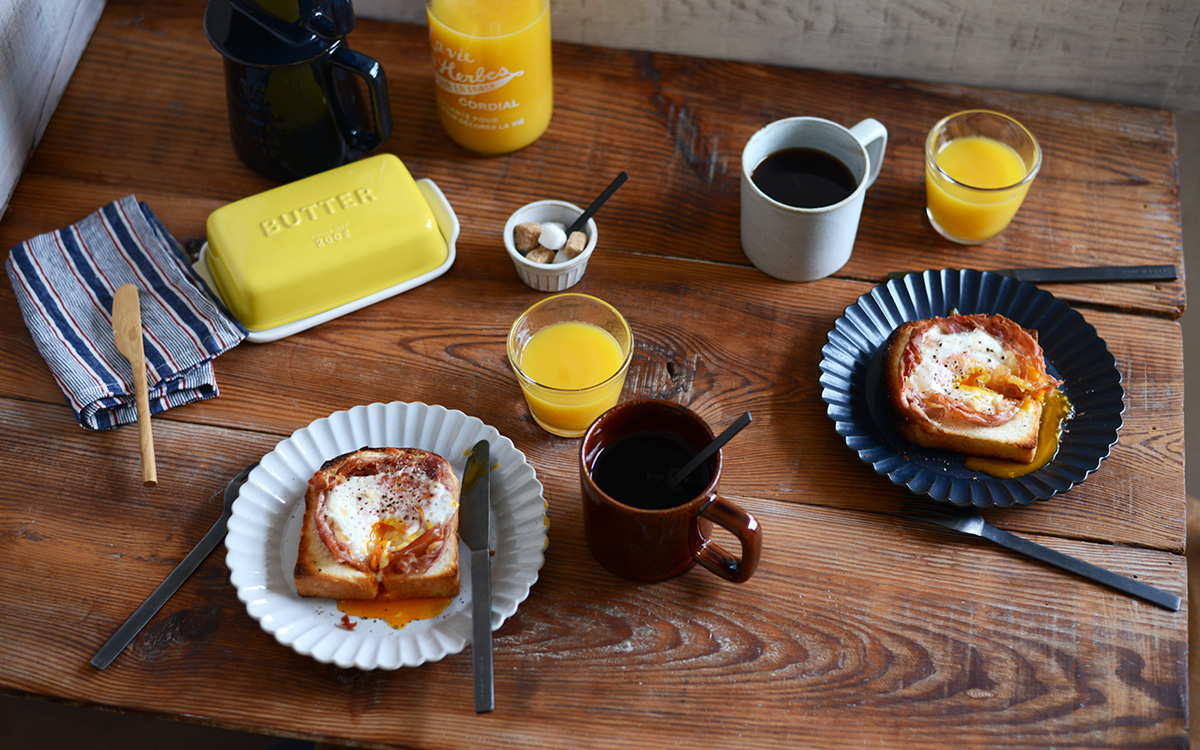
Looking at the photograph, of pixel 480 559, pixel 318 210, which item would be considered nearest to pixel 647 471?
pixel 480 559

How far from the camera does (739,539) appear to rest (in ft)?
3.42

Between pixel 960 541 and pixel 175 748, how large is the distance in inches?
52.4

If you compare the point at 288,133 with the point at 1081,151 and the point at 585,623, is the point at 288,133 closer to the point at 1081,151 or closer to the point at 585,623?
the point at 585,623

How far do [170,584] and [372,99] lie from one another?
74 centimetres

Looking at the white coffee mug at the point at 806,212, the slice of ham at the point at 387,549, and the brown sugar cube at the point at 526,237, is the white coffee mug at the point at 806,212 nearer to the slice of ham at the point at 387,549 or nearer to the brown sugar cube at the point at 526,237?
the brown sugar cube at the point at 526,237

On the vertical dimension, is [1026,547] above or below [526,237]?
below

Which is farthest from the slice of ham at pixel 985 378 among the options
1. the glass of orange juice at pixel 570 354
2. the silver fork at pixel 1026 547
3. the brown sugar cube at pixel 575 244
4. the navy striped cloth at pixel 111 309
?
the navy striped cloth at pixel 111 309

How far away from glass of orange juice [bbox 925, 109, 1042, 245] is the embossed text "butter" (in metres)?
0.86

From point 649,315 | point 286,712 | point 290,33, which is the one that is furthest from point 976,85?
point 286,712

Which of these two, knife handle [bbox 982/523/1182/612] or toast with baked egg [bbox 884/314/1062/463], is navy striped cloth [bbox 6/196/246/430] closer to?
toast with baked egg [bbox 884/314/1062/463]

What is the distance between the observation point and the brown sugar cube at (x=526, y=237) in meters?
1.37

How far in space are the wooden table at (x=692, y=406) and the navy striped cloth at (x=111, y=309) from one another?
1.8 inches

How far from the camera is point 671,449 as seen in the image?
1075mm

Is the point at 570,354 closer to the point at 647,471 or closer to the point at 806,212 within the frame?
the point at 647,471
